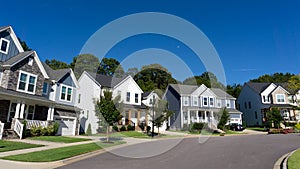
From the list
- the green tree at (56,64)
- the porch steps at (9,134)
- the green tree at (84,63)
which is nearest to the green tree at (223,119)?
the porch steps at (9,134)

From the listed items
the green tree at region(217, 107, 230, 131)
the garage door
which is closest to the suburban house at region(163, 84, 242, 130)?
the green tree at region(217, 107, 230, 131)

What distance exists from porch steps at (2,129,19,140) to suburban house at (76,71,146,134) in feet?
36.8

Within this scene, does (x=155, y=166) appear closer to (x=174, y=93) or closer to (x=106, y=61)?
(x=174, y=93)

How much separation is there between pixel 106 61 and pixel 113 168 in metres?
49.8

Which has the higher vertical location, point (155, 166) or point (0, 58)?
point (0, 58)

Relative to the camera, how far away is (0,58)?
1808cm

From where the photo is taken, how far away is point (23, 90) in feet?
61.5

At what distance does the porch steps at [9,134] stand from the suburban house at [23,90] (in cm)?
27

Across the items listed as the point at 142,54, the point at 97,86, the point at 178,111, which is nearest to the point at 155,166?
the point at 142,54

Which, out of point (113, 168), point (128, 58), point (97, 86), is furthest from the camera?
point (97, 86)

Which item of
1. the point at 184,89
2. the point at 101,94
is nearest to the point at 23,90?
the point at 101,94

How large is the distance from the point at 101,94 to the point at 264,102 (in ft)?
101

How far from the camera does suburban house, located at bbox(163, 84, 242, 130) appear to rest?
118 feet

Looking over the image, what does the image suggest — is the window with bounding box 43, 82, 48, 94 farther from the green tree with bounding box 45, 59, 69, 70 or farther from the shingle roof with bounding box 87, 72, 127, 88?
the green tree with bounding box 45, 59, 69, 70
